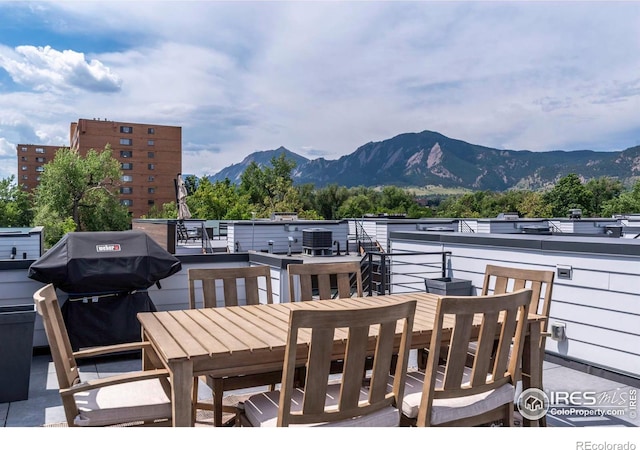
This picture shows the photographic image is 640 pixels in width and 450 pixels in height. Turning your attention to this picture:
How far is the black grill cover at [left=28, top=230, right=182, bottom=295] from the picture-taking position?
4.14 meters

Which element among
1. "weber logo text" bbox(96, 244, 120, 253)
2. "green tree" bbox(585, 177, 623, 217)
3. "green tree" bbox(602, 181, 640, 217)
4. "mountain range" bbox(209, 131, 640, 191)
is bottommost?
"weber logo text" bbox(96, 244, 120, 253)

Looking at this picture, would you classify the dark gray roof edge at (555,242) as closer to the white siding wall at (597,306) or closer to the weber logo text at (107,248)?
the white siding wall at (597,306)

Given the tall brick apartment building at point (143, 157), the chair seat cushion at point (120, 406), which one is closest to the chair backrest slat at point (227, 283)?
the chair seat cushion at point (120, 406)

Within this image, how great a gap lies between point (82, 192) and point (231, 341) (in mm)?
34566

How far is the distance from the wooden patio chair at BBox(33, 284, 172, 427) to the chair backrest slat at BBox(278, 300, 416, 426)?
689 millimetres

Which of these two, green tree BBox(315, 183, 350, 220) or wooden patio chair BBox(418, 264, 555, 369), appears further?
green tree BBox(315, 183, 350, 220)

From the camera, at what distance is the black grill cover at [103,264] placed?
4.14 metres

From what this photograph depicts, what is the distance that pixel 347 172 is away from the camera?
506 feet

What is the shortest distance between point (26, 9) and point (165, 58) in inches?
54.3

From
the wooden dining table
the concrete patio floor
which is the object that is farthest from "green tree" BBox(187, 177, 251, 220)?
the wooden dining table

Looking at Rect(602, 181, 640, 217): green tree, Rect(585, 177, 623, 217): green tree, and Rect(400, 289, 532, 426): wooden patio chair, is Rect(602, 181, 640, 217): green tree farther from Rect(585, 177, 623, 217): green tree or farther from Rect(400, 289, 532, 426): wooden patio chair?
Rect(400, 289, 532, 426): wooden patio chair

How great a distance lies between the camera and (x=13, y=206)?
1788 inches
